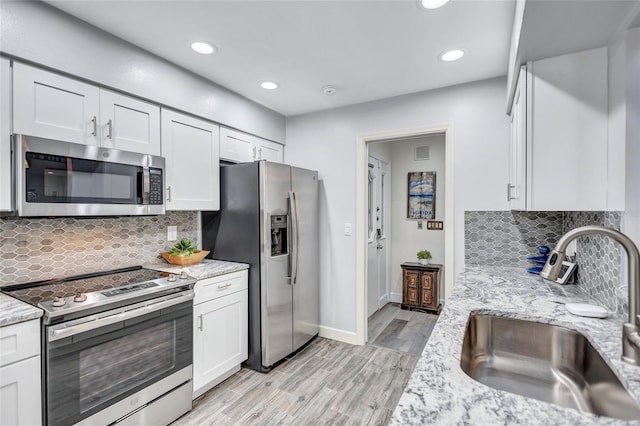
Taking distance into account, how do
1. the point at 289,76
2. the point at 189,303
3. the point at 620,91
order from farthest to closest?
the point at 289,76 → the point at 189,303 → the point at 620,91

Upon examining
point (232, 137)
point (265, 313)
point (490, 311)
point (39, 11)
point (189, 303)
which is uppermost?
point (39, 11)

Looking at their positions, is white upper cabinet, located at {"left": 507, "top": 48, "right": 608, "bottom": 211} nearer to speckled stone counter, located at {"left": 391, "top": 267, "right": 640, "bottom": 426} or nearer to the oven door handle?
speckled stone counter, located at {"left": 391, "top": 267, "right": 640, "bottom": 426}

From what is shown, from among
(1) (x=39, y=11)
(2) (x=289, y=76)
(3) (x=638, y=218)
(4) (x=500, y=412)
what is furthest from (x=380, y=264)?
(1) (x=39, y=11)

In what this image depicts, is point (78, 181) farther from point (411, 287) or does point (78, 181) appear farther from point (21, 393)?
point (411, 287)

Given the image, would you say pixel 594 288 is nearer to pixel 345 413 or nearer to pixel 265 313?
pixel 345 413

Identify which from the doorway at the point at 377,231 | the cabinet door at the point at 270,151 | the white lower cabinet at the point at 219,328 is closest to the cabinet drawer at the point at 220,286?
the white lower cabinet at the point at 219,328

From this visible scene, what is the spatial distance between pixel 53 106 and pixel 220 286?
1478 mm

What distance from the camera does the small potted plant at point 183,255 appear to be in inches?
95.3

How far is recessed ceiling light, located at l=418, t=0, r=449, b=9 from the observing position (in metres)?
1.57

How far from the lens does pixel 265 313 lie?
255cm

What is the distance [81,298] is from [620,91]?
261 centimetres

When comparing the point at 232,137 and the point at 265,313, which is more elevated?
the point at 232,137

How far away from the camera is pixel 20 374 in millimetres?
1338

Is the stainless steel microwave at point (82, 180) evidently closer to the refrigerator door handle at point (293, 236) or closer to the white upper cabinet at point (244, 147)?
the white upper cabinet at point (244, 147)
